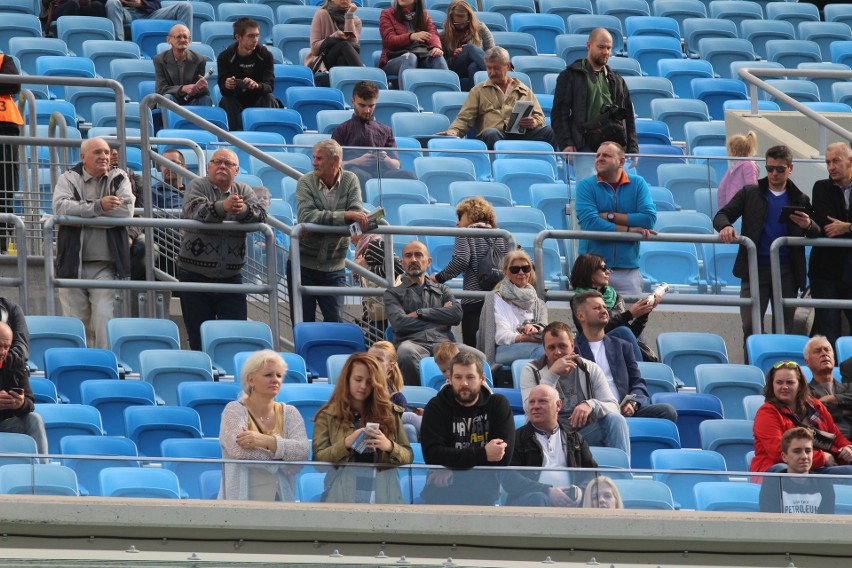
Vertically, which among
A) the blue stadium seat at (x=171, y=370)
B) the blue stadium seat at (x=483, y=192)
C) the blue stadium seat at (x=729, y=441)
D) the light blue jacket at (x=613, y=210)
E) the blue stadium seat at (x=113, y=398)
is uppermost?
the blue stadium seat at (x=483, y=192)

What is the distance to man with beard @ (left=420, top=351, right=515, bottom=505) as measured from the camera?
27.3ft

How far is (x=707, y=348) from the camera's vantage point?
11.3 metres

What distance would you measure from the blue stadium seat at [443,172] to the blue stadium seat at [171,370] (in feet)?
9.85

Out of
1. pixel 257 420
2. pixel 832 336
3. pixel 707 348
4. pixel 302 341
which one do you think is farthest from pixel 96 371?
pixel 832 336

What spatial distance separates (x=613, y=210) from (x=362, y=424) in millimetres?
3631

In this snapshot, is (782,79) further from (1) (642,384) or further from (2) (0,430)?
(2) (0,430)

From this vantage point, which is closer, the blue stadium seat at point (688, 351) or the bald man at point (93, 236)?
the bald man at point (93, 236)

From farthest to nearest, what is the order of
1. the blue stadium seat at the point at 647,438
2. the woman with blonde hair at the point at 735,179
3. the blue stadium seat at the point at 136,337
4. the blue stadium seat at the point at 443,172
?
the blue stadium seat at the point at 443,172 < the woman with blonde hair at the point at 735,179 < the blue stadium seat at the point at 136,337 < the blue stadium seat at the point at 647,438

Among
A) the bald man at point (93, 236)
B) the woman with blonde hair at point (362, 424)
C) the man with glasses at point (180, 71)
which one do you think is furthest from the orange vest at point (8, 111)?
the woman with blonde hair at point (362, 424)

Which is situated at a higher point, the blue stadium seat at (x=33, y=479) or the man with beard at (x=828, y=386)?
the man with beard at (x=828, y=386)

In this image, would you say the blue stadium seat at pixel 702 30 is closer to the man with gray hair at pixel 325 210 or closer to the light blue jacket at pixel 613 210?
the light blue jacket at pixel 613 210

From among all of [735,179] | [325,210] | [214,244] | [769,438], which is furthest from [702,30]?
[769,438]

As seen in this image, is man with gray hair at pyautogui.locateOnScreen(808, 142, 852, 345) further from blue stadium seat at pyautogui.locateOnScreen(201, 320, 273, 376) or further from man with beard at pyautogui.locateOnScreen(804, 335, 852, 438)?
blue stadium seat at pyautogui.locateOnScreen(201, 320, 273, 376)

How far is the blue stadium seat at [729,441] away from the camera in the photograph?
9.84 metres
